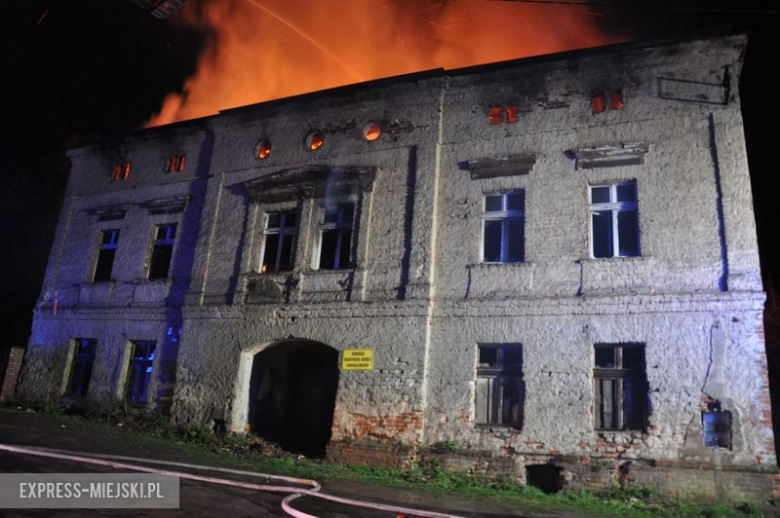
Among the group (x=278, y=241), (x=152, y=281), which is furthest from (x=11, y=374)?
(x=278, y=241)

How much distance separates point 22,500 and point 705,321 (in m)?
9.19

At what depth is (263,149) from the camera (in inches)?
517

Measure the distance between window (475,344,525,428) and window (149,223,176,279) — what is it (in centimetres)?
837

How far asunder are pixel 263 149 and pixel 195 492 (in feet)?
28.6

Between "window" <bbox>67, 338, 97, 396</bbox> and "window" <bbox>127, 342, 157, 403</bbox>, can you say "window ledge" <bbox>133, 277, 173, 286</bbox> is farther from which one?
"window" <bbox>67, 338, 97, 396</bbox>

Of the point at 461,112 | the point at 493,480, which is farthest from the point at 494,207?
the point at 493,480

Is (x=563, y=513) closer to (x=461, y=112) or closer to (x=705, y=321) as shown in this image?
(x=705, y=321)

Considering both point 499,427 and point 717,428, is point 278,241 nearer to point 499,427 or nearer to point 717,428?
point 499,427

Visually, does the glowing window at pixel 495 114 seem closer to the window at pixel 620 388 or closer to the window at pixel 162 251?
the window at pixel 620 388

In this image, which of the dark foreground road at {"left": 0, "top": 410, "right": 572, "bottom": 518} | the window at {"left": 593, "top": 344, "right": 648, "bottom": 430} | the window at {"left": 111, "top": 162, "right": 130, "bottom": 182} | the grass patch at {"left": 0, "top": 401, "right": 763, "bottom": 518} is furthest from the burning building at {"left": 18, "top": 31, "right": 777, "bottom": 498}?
the dark foreground road at {"left": 0, "top": 410, "right": 572, "bottom": 518}

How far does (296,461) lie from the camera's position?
9812 mm

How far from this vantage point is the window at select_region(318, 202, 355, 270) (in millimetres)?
11625

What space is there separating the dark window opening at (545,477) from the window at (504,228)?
361cm

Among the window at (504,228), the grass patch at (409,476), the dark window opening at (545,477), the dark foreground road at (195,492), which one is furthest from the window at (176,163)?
the dark window opening at (545,477)
